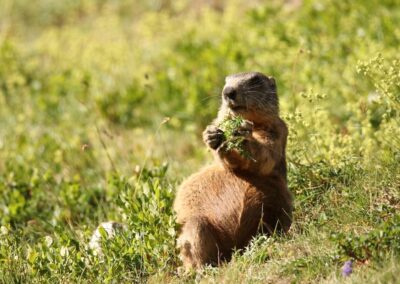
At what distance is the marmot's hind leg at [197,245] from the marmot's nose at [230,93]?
942 mm

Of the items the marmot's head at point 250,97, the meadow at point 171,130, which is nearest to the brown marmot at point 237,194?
the marmot's head at point 250,97

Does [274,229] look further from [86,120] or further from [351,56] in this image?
[86,120]

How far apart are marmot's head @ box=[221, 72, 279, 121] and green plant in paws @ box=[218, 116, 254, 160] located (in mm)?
242

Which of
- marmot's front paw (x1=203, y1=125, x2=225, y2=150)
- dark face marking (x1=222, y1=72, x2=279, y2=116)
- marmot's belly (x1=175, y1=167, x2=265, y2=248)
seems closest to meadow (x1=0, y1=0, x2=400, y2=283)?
marmot's belly (x1=175, y1=167, x2=265, y2=248)

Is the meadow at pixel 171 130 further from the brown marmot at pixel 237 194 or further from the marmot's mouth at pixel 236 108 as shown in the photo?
the marmot's mouth at pixel 236 108

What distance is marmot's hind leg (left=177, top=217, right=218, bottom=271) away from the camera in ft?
19.4

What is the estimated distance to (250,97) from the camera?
626 centimetres

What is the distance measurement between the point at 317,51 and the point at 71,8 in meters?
9.93

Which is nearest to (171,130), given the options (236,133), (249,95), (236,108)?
(249,95)

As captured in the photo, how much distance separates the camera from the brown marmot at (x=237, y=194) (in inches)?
234

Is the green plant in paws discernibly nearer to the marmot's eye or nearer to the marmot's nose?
the marmot's nose

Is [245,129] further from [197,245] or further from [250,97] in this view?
[197,245]

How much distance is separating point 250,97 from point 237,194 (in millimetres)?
764

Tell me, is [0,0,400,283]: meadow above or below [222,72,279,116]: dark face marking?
below
